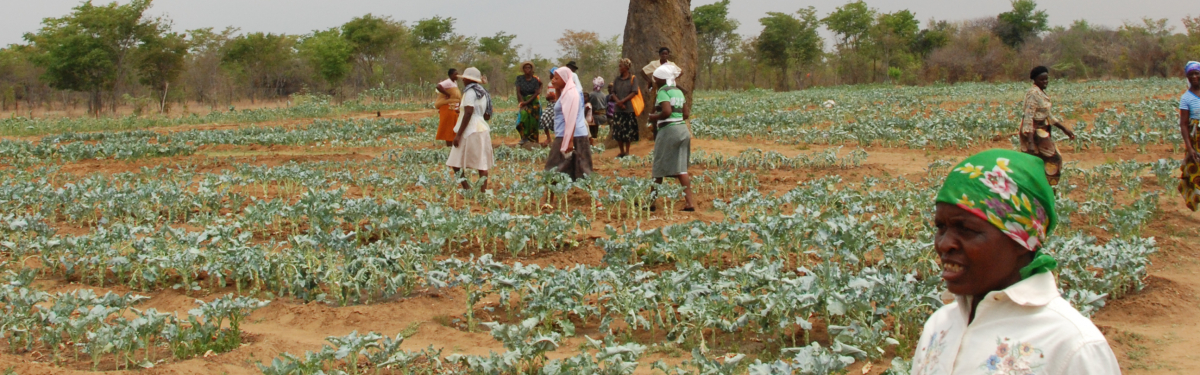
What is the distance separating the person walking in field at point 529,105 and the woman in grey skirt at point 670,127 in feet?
17.1

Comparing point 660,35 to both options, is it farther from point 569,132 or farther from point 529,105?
point 569,132

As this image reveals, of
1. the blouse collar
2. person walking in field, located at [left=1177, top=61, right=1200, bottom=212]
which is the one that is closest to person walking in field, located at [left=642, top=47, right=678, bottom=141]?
person walking in field, located at [left=1177, top=61, right=1200, bottom=212]

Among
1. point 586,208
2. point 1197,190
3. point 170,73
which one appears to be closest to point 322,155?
point 586,208

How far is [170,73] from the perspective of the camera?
39875 millimetres

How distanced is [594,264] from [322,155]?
10.4 meters

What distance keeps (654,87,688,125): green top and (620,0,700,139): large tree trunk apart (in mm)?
6330

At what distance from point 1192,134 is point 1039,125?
1294mm

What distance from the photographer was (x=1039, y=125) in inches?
356

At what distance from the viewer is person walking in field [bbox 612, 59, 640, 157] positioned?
1313 cm

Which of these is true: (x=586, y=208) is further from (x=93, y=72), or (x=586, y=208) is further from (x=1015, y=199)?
(x=93, y=72)

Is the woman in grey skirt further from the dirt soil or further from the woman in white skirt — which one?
the woman in white skirt

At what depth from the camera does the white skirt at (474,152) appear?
9.59 metres

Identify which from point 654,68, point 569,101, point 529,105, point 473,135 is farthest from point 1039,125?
point 529,105

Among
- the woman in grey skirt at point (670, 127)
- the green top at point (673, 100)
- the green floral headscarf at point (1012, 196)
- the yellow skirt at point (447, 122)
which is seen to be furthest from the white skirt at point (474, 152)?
the green floral headscarf at point (1012, 196)
